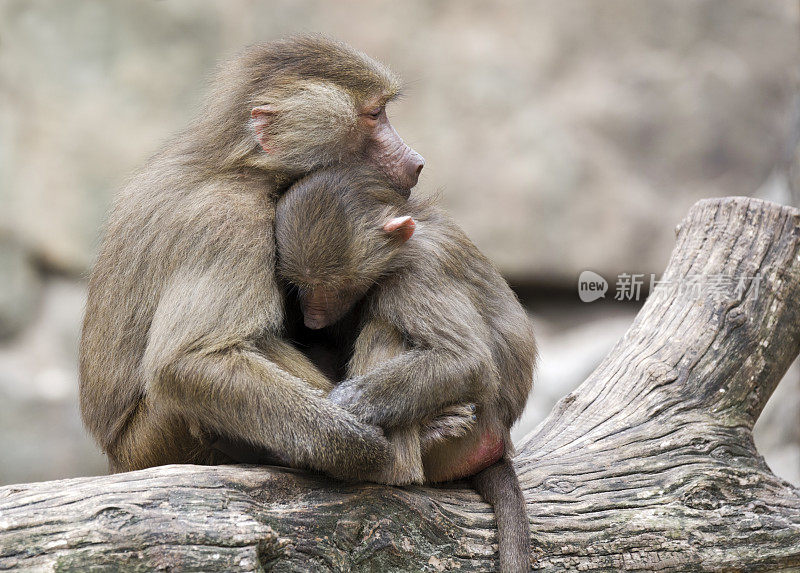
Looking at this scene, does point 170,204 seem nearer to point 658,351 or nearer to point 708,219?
point 658,351

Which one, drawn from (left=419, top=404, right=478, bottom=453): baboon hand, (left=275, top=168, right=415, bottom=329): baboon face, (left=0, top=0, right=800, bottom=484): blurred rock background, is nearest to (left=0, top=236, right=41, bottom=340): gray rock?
(left=0, top=0, right=800, bottom=484): blurred rock background

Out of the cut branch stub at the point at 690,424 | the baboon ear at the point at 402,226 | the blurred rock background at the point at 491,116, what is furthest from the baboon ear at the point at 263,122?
the blurred rock background at the point at 491,116

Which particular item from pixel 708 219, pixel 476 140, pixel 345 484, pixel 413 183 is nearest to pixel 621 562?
pixel 345 484

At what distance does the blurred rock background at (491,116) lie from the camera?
25.4 feet

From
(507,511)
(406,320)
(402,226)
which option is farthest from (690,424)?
(402,226)

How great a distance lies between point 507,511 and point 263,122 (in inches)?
63.0

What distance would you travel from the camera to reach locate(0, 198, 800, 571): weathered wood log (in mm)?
2504

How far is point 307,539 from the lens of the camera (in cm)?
270

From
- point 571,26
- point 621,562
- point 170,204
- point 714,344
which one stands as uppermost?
point 571,26

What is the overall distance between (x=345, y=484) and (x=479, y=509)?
54 cm

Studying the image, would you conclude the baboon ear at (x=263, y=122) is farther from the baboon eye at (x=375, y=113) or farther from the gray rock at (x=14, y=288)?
the gray rock at (x=14, y=288)

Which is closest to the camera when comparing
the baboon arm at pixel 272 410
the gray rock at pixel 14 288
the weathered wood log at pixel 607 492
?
the weathered wood log at pixel 607 492

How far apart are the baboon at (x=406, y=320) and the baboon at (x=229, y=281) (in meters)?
0.11

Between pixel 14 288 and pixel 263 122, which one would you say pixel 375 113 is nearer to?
pixel 263 122
